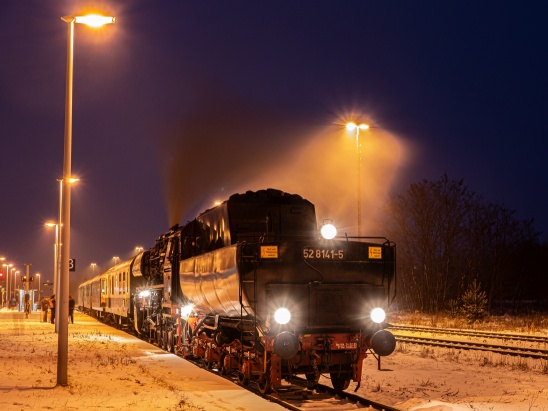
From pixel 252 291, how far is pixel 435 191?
4183cm

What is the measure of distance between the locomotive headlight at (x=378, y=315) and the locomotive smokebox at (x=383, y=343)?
0.88ft

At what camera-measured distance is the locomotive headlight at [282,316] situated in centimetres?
1203

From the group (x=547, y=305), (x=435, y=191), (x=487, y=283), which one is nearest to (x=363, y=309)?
(x=435, y=191)

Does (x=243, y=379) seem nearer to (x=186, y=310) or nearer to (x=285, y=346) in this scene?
(x=285, y=346)

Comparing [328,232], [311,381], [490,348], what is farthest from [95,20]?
[490,348]

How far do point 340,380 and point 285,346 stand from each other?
2322 millimetres

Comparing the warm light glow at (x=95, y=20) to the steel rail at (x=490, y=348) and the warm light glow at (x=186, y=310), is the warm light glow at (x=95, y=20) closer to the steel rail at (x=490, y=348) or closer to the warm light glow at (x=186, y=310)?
the warm light glow at (x=186, y=310)

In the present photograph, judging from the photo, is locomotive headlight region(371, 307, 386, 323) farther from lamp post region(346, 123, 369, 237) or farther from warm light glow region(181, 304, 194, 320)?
lamp post region(346, 123, 369, 237)

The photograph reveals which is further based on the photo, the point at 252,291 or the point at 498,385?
the point at 498,385

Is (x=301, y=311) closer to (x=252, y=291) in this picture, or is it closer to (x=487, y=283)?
(x=252, y=291)

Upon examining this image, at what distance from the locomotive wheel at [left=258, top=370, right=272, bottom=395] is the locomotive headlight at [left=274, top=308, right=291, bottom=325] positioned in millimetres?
1204

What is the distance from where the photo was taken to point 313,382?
1349cm

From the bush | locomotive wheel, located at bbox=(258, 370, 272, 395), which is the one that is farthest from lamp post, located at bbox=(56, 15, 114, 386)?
the bush

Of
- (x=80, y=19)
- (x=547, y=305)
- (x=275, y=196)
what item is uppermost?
(x=80, y=19)
